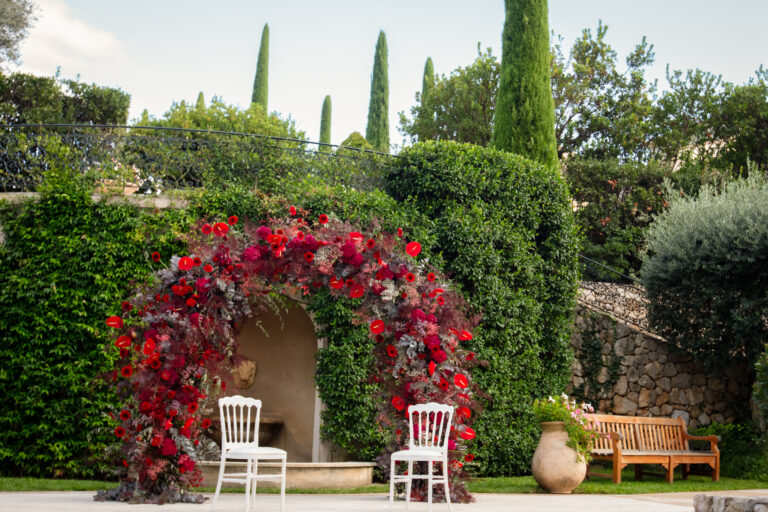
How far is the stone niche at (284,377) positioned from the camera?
34.4 feet

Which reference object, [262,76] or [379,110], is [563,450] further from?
[262,76]

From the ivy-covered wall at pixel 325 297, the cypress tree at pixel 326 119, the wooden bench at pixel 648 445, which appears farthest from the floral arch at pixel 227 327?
the cypress tree at pixel 326 119

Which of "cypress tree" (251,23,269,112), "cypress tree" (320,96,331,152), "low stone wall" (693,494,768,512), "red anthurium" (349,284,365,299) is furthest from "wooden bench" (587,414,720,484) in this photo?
"cypress tree" (320,96,331,152)

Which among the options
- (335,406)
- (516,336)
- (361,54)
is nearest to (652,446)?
(516,336)

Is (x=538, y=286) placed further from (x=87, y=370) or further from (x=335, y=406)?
(x=87, y=370)

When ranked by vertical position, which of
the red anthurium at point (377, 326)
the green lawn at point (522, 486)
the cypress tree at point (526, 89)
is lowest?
the green lawn at point (522, 486)

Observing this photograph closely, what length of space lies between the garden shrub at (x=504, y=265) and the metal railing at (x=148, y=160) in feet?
5.06

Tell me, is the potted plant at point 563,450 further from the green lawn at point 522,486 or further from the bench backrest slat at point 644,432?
the bench backrest slat at point 644,432

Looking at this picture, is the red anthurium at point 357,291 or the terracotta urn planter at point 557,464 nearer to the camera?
the red anthurium at point 357,291

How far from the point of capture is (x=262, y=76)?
29.5 metres

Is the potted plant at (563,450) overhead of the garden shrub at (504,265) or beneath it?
beneath

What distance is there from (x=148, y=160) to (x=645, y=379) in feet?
28.3

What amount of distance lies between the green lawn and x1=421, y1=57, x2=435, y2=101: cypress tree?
15.4 m

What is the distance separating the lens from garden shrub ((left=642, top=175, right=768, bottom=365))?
10.6m
